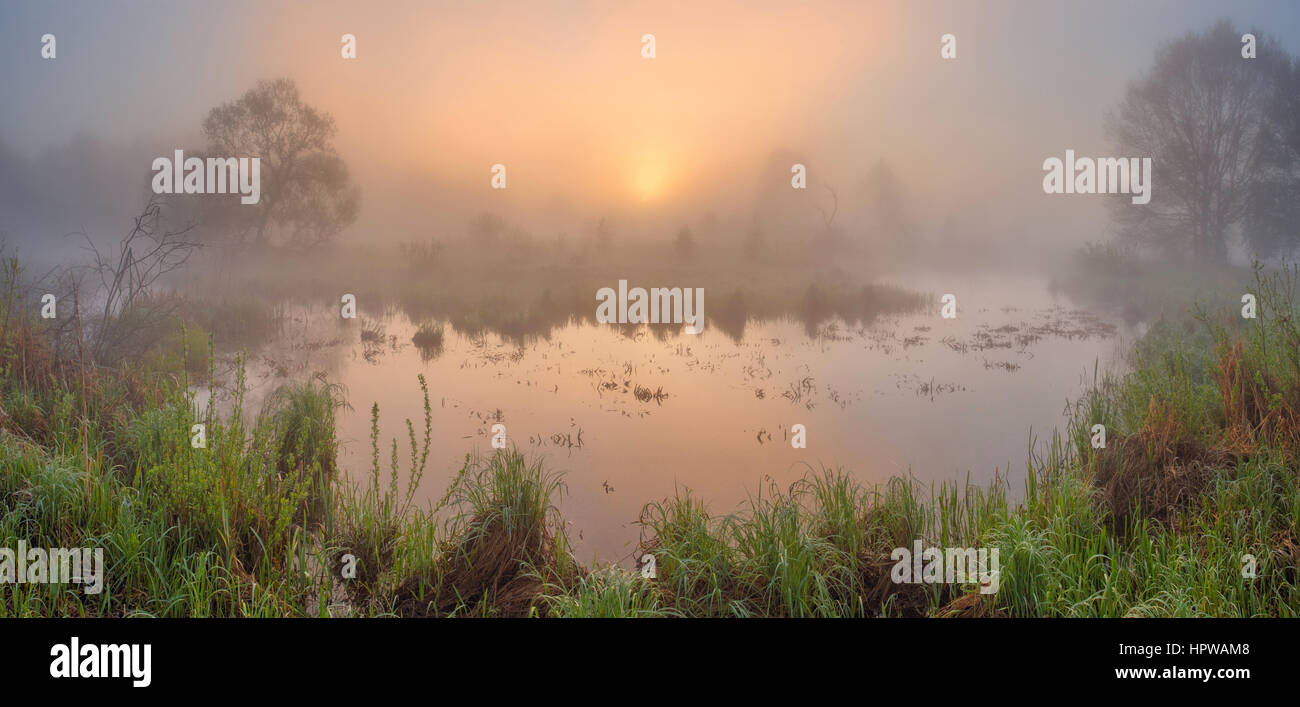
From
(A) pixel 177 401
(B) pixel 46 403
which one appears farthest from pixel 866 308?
(B) pixel 46 403

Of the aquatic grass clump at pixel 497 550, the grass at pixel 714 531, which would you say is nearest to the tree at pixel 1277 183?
the grass at pixel 714 531

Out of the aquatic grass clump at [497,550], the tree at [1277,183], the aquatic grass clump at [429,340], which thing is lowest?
the aquatic grass clump at [497,550]

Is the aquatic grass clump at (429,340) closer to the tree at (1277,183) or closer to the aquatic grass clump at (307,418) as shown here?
the aquatic grass clump at (307,418)

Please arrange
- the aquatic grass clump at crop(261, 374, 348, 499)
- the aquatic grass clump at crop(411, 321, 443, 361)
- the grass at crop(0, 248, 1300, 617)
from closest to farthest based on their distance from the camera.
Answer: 1. the grass at crop(0, 248, 1300, 617)
2. the aquatic grass clump at crop(261, 374, 348, 499)
3. the aquatic grass clump at crop(411, 321, 443, 361)

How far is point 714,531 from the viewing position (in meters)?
4.96

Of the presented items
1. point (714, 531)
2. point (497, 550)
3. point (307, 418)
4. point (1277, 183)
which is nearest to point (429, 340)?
point (307, 418)

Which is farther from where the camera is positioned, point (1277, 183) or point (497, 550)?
point (1277, 183)

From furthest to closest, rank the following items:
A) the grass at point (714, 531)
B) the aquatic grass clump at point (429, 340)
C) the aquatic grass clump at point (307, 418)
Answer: the aquatic grass clump at point (429, 340) → the aquatic grass clump at point (307, 418) → the grass at point (714, 531)

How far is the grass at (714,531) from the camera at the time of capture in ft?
13.8

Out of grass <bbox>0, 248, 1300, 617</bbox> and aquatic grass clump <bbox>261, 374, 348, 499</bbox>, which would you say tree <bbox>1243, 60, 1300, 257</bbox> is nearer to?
grass <bbox>0, 248, 1300, 617</bbox>

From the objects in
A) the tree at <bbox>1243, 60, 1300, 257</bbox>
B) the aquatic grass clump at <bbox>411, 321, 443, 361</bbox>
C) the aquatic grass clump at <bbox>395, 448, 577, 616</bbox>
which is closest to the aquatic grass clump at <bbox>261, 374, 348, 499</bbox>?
the aquatic grass clump at <bbox>411, 321, 443, 361</bbox>

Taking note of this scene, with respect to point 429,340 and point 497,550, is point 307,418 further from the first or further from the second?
point 497,550

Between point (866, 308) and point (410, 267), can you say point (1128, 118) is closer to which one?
point (866, 308)

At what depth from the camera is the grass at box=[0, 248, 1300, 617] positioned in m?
4.19
